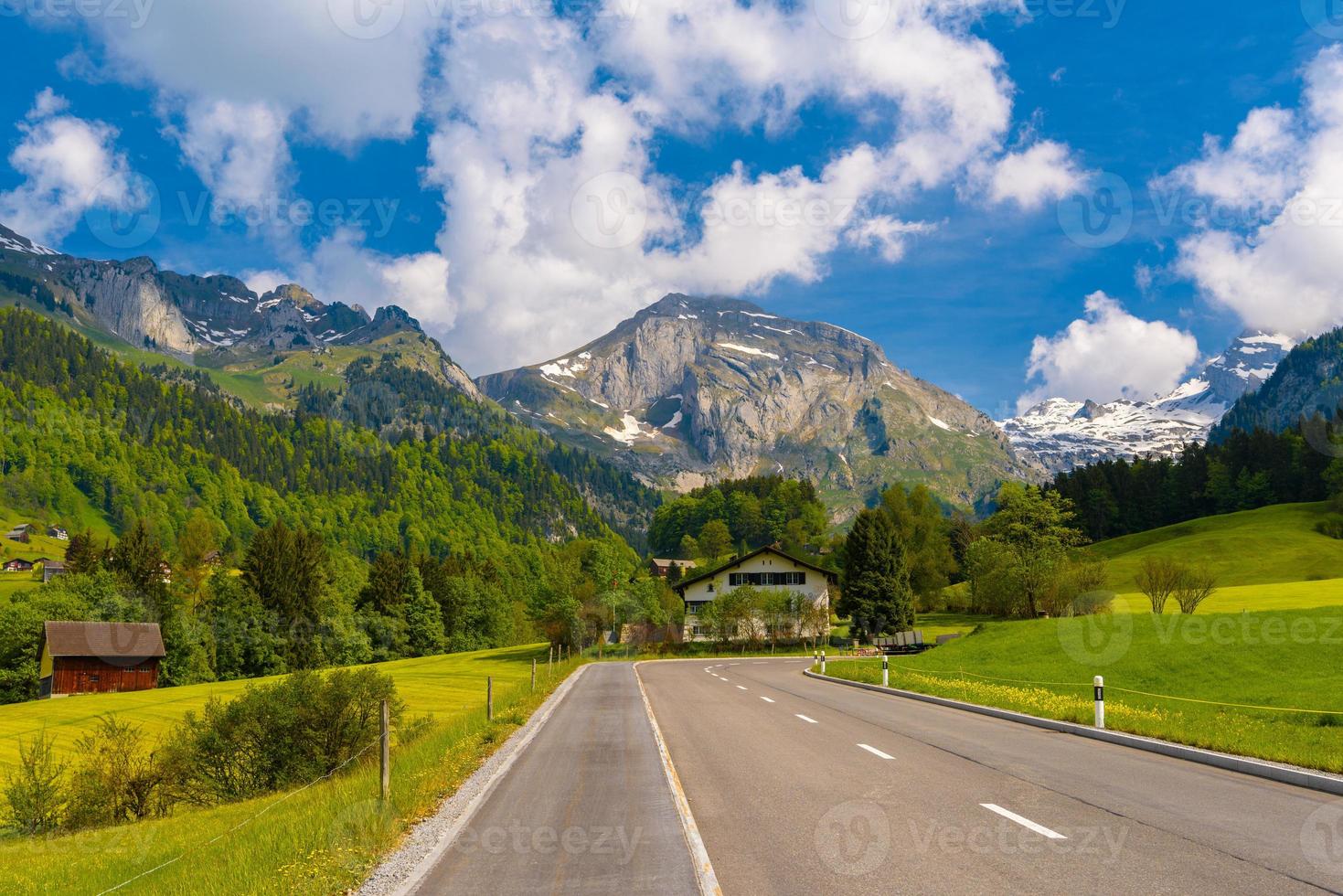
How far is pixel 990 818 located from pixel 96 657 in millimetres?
89193

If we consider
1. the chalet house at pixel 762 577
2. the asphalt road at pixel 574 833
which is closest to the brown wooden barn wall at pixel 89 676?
the chalet house at pixel 762 577

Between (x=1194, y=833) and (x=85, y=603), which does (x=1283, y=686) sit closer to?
(x=1194, y=833)

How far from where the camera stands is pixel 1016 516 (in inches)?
3012

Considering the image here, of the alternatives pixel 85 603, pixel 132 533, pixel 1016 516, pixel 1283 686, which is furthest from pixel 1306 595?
pixel 132 533

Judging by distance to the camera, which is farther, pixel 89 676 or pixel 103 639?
pixel 103 639

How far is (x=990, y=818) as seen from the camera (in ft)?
32.5

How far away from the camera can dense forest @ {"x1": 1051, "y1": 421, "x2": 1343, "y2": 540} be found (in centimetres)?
13038

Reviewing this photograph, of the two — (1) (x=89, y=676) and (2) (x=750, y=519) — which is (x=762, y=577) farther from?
(2) (x=750, y=519)

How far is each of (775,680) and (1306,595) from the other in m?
45.6

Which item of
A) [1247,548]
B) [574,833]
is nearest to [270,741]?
[574,833]

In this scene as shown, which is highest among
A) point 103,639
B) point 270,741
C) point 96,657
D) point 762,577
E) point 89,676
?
point 762,577

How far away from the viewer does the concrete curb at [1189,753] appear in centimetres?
1170

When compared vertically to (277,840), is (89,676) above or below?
below

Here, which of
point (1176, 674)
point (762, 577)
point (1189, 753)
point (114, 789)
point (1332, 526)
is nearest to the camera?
point (1189, 753)
